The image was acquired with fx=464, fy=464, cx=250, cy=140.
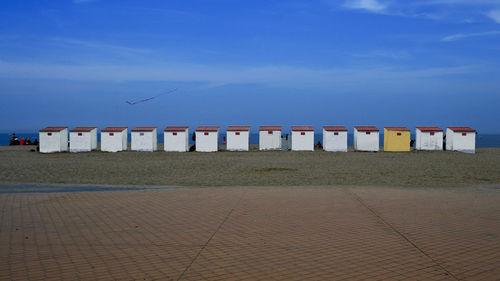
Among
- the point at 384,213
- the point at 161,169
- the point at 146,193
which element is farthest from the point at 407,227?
the point at 161,169

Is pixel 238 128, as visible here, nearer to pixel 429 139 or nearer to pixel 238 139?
pixel 238 139

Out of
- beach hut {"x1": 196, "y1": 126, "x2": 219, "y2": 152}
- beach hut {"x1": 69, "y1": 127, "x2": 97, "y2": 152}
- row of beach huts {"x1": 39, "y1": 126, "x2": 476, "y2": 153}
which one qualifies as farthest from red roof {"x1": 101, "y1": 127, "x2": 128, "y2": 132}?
beach hut {"x1": 196, "y1": 126, "x2": 219, "y2": 152}

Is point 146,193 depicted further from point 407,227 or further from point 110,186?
point 407,227

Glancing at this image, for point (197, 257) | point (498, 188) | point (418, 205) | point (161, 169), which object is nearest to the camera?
point (197, 257)

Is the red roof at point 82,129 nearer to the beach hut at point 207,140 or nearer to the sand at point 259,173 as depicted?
the beach hut at point 207,140

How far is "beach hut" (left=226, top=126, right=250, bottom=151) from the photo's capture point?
3503cm

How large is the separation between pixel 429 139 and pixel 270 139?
11901 millimetres

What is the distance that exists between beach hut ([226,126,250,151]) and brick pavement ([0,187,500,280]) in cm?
2224

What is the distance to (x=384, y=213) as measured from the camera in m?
10.1

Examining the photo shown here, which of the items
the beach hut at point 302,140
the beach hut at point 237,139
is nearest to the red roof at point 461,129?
the beach hut at point 302,140

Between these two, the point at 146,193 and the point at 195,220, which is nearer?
the point at 195,220

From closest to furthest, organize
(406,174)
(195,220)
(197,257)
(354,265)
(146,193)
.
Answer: (354,265), (197,257), (195,220), (146,193), (406,174)

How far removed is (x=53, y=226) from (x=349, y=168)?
52.4 ft

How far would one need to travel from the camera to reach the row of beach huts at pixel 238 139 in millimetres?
33906
